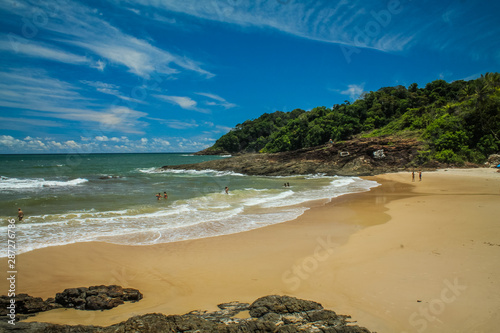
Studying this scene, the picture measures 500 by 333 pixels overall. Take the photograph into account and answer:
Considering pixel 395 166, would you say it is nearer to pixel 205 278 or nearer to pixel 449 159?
pixel 449 159

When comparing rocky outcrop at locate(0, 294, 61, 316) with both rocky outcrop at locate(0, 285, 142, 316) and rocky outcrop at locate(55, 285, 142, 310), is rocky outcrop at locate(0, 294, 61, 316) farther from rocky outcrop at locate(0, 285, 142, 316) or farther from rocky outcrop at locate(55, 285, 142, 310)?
rocky outcrop at locate(55, 285, 142, 310)

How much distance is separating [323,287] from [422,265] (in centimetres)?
278

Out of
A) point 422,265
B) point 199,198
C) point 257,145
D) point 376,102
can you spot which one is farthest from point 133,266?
point 257,145

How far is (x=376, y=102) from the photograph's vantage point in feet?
208

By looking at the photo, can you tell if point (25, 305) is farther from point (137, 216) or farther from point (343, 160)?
point (343, 160)

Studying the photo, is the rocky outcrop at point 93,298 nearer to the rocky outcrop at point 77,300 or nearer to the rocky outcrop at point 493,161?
the rocky outcrop at point 77,300

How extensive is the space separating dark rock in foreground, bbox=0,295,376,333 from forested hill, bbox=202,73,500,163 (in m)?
36.8

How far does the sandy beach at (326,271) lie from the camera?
463cm

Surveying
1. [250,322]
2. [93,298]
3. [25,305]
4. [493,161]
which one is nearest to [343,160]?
[493,161]

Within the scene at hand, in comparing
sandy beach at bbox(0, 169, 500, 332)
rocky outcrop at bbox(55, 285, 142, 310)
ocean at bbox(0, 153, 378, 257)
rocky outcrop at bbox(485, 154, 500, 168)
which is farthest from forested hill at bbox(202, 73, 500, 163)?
rocky outcrop at bbox(55, 285, 142, 310)

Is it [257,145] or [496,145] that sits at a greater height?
[257,145]

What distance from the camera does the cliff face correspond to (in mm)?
35000

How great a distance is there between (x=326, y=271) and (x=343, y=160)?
33.0 meters

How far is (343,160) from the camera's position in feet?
122
